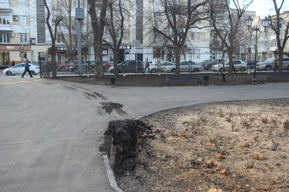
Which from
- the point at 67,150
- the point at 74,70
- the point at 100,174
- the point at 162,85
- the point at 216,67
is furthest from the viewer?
the point at 216,67

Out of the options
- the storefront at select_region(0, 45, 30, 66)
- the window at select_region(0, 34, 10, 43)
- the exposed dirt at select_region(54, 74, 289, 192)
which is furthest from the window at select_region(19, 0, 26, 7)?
the exposed dirt at select_region(54, 74, 289, 192)

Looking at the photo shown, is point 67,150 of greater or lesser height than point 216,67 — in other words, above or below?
below

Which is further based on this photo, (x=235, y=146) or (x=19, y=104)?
(x=19, y=104)

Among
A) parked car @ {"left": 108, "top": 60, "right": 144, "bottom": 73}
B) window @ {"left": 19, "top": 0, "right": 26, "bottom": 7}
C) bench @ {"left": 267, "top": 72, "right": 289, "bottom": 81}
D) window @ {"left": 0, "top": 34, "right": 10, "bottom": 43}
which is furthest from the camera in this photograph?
window @ {"left": 19, "top": 0, "right": 26, "bottom": 7}

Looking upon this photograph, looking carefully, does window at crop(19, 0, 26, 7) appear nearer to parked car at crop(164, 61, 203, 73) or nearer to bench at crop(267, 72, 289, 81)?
parked car at crop(164, 61, 203, 73)

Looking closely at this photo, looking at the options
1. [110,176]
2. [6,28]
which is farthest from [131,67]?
[6,28]

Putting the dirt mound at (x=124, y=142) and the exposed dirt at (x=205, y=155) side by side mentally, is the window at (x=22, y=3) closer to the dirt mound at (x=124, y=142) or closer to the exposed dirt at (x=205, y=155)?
the exposed dirt at (x=205, y=155)

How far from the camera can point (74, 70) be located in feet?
92.4

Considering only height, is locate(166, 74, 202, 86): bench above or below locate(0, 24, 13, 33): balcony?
below

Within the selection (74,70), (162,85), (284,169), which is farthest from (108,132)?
(74,70)

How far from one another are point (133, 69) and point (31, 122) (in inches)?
898

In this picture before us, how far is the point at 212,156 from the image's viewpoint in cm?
489

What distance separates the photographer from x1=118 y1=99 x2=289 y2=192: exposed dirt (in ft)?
12.5

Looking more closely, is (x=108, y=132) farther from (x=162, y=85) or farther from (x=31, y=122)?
(x=162, y=85)
